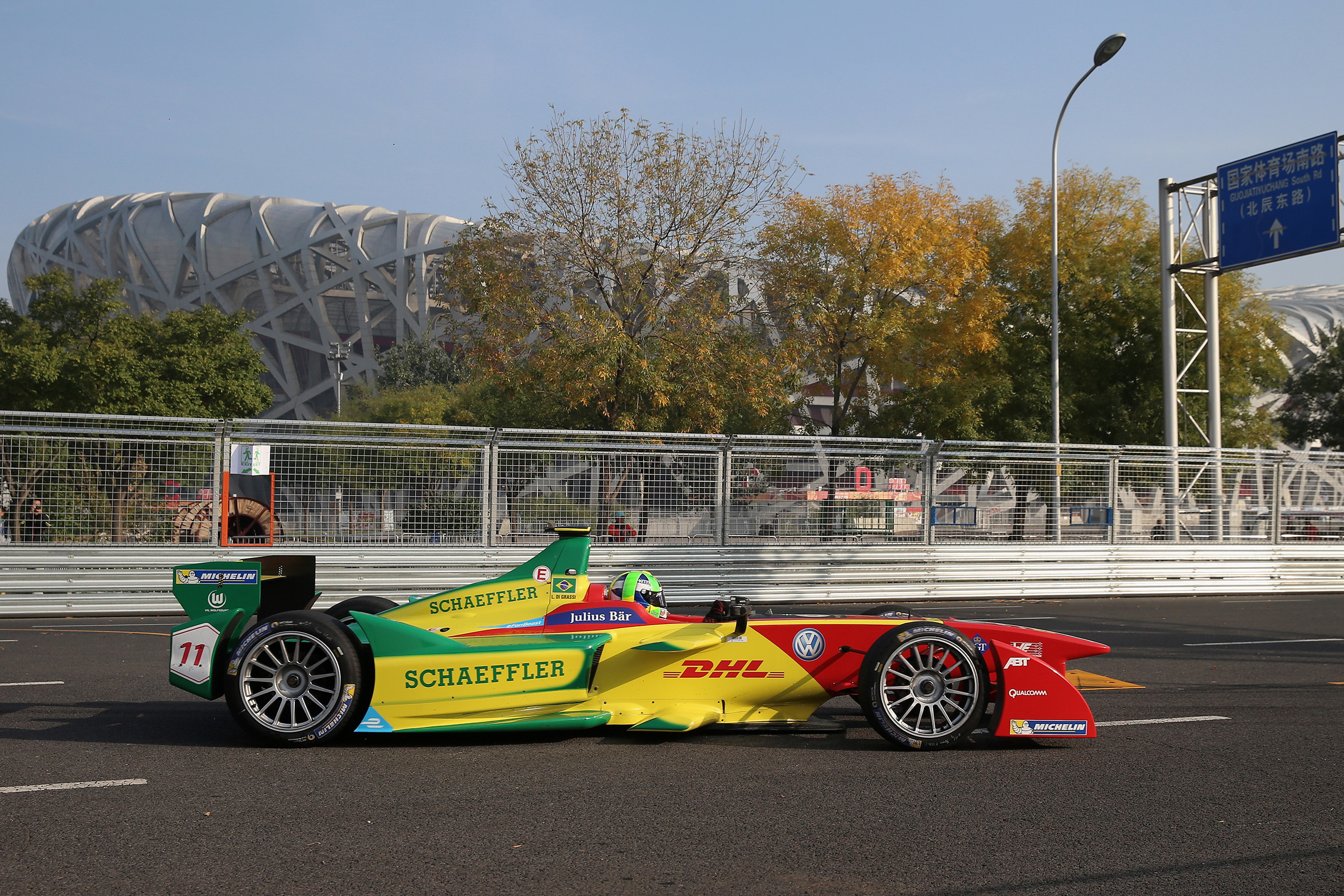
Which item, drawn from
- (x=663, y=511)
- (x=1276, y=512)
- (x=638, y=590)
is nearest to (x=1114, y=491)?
(x=1276, y=512)

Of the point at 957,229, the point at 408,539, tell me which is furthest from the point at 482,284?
the point at 957,229

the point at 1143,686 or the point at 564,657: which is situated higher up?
the point at 564,657

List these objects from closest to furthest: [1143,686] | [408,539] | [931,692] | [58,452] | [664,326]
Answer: [931,692]
[1143,686]
[58,452]
[408,539]
[664,326]

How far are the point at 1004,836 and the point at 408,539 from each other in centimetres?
1051

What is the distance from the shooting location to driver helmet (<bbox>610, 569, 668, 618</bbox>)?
6.74 meters

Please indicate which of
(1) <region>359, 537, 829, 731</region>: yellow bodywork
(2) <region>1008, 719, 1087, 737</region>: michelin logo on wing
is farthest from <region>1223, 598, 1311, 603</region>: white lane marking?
(1) <region>359, 537, 829, 731</region>: yellow bodywork

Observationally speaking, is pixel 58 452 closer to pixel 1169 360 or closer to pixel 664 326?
pixel 664 326

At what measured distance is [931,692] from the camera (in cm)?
552

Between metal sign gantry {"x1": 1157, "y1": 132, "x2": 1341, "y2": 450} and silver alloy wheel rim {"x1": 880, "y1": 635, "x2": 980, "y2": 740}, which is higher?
metal sign gantry {"x1": 1157, "y1": 132, "x2": 1341, "y2": 450}

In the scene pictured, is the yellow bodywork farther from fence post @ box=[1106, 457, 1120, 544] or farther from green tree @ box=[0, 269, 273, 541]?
green tree @ box=[0, 269, 273, 541]

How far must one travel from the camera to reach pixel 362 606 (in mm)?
6902

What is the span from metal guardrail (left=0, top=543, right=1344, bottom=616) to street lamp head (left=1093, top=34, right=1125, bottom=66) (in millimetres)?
10314

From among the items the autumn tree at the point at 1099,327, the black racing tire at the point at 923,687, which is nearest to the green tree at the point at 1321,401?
the autumn tree at the point at 1099,327

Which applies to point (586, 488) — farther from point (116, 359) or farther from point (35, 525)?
point (116, 359)
